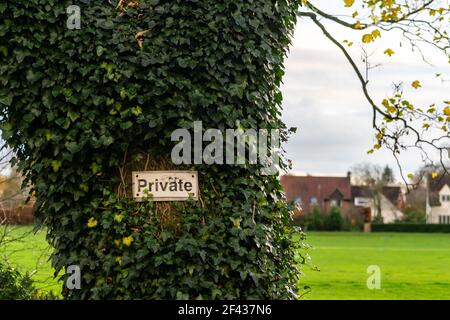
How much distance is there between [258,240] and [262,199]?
365mm

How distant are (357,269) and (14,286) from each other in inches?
661

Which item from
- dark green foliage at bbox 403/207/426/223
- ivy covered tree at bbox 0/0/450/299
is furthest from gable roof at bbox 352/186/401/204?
ivy covered tree at bbox 0/0/450/299

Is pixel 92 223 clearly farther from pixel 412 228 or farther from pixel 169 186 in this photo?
pixel 412 228

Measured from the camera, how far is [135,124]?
5938 mm

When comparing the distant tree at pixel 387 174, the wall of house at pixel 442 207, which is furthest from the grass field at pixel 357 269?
the wall of house at pixel 442 207

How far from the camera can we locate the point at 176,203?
601 centimetres

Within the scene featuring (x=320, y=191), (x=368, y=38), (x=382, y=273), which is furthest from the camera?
(x=320, y=191)

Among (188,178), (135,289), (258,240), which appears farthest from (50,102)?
(258,240)

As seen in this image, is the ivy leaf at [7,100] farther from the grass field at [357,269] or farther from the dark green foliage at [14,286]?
the grass field at [357,269]

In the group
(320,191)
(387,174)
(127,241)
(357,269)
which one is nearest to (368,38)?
(127,241)

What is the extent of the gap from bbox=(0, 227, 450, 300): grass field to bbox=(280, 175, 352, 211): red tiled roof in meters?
28.2

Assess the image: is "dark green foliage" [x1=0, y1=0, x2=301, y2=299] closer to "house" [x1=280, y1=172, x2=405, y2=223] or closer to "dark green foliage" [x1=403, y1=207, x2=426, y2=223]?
"dark green foliage" [x1=403, y1=207, x2=426, y2=223]

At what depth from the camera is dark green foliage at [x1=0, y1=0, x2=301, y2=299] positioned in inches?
231
